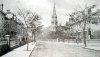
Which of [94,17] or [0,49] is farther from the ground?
[94,17]

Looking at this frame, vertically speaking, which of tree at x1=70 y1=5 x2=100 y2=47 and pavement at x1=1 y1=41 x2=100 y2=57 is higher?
tree at x1=70 y1=5 x2=100 y2=47

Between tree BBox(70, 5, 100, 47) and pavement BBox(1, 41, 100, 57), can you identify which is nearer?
pavement BBox(1, 41, 100, 57)

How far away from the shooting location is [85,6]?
27391 millimetres

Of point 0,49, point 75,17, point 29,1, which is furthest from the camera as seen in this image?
point 75,17

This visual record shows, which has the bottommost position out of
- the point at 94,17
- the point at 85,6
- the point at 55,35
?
the point at 55,35

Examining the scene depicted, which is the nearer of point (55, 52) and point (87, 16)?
point (55, 52)

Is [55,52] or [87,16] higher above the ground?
[87,16]

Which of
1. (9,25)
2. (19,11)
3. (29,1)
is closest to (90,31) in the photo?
(9,25)

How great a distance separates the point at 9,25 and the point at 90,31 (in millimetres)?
21385

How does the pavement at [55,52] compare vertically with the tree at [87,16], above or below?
below

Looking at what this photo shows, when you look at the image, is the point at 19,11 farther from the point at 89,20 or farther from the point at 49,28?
the point at 49,28

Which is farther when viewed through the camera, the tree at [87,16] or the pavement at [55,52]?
the tree at [87,16]

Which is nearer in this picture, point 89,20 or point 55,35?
point 89,20

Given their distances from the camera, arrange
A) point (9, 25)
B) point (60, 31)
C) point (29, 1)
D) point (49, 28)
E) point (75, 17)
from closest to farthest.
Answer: point (29, 1) → point (75, 17) → point (9, 25) → point (60, 31) → point (49, 28)
